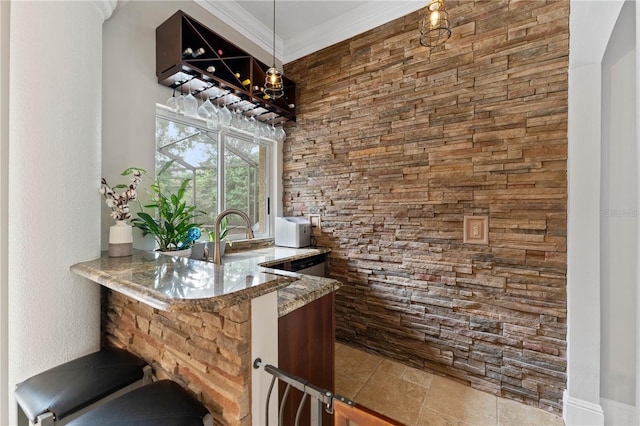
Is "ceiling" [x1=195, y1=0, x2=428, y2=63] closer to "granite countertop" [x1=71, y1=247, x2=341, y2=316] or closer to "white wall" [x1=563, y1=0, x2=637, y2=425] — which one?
"white wall" [x1=563, y1=0, x2=637, y2=425]

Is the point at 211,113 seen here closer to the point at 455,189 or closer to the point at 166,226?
the point at 166,226

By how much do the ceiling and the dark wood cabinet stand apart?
7.80 feet

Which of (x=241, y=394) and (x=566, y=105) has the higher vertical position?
(x=566, y=105)

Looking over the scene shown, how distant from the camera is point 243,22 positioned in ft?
7.77

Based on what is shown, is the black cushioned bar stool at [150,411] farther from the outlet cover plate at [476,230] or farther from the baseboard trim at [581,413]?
the baseboard trim at [581,413]

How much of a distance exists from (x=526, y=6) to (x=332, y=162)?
173 centimetres

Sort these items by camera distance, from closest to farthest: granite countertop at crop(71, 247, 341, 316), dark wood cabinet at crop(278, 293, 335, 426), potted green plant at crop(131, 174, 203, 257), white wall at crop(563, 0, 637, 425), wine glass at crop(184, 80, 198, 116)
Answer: granite countertop at crop(71, 247, 341, 316)
dark wood cabinet at crop(278, 293, 335, 426)
white wall at crop(563, 0, 637, 425)
potted green plant at crop(131, 174, 203, 257)
wine glass at crop(184, 80, 198, 116)

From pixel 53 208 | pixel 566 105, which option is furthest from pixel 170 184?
pixel 566 105

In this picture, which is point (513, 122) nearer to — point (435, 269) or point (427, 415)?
point (435, 269)

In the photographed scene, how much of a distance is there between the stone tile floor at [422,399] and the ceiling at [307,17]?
295cm

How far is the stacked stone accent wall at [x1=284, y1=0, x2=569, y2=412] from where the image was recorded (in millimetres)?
1649

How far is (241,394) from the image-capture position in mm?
809

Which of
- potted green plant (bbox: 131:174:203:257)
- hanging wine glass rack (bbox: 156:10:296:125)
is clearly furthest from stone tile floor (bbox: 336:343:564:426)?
hanging wine glass rack (bbox: 156:10:296:125)

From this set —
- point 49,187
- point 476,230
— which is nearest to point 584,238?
point 476,230
